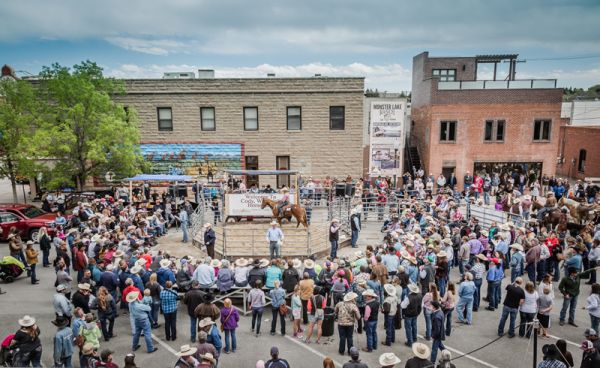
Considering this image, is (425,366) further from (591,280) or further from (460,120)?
(460,120)

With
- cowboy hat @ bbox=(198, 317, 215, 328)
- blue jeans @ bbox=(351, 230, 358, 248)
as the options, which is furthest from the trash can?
blue jeans @ bbox=(351, 230, 358, 248)

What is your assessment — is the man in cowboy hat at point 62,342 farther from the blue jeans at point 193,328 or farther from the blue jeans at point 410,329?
the blue jeans at point 410,329

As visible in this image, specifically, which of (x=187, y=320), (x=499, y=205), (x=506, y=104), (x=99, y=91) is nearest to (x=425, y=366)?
(x=187, y=320)

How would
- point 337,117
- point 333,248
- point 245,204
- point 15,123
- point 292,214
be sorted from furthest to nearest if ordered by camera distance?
1. point 337,117
2. point 15,123
3. point 245,204
4. point 292,214
5. point 333,248

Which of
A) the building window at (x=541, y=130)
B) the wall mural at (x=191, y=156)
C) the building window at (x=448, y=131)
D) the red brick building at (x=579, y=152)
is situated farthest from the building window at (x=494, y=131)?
the wall mural at (x=191, y=156)

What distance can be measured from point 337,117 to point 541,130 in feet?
47.6

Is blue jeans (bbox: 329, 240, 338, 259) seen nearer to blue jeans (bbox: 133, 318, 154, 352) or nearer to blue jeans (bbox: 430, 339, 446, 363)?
blue jeans (bbox: 430, 339, 446, 363)

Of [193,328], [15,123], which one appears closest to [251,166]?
[15,123]

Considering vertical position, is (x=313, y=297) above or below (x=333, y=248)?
above

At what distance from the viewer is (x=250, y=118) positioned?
3009 centimetres

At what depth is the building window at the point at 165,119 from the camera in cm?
3000

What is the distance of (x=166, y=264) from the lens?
12336mm

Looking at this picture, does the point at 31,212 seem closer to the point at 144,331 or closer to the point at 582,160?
the point at 144,331

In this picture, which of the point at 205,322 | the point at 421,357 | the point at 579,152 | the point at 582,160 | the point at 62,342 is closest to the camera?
the point at 421,357
